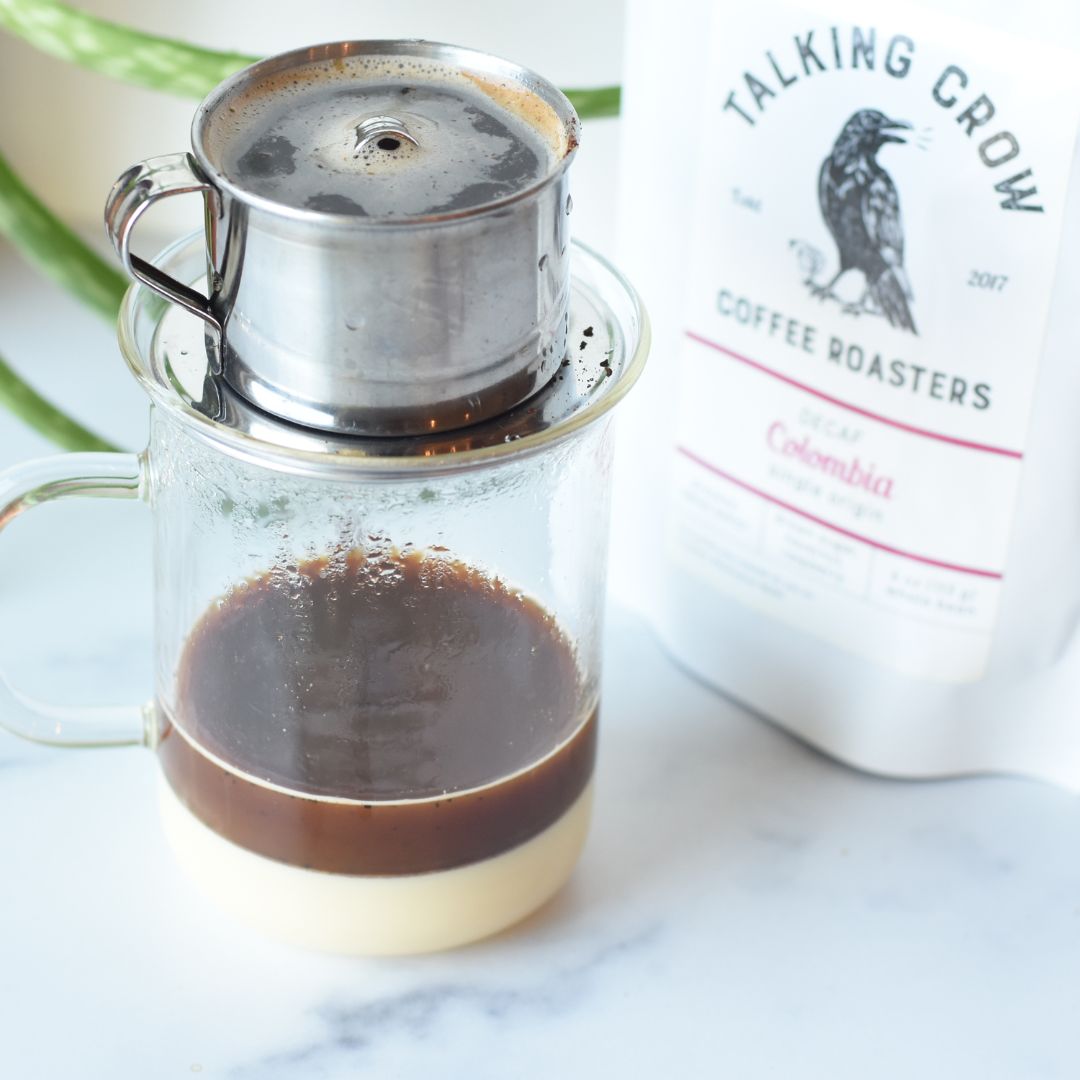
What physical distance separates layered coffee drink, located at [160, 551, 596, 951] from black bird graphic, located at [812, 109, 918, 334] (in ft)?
0.51

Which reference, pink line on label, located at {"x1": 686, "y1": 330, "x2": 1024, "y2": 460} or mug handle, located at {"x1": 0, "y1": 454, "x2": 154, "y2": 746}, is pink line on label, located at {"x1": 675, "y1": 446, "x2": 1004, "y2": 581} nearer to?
pink line on label, located at {"x1": 686, "y1": 330, "x2": 1024, "y2": 460}

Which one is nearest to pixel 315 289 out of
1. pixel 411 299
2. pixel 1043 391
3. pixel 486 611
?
pixel 411 299

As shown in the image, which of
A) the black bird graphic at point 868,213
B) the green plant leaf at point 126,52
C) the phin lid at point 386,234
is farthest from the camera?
the green plant leaf at point 126,52

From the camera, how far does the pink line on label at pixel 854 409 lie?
1.84 ft

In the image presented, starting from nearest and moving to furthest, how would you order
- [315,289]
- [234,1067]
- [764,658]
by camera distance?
1. [315,289]
2. [234,1067]
3. [764,658]

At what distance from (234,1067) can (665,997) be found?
0.47 feet

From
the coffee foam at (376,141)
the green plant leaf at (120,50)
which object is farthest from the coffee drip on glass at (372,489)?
the green plant leaf at (120,50)

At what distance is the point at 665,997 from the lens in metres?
0.56

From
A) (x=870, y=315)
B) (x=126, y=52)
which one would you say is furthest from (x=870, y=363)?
(x=126, y=52)

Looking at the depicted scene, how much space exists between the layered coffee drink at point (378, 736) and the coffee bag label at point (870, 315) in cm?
12

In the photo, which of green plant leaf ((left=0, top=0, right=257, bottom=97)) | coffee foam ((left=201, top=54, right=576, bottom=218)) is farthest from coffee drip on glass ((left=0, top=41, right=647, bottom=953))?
green plant leaf ((left=0, top=0, right=257, bottom=97))

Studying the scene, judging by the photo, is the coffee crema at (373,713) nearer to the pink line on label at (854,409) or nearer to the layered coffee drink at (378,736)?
the layered coffee drink at (378,736)

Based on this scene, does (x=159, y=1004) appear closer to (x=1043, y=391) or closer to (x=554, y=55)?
(x=1043, y=391)

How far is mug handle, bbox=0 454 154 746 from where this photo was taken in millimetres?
516
